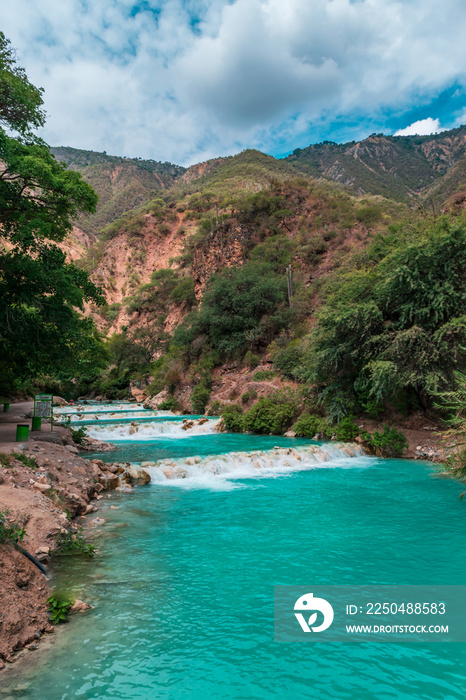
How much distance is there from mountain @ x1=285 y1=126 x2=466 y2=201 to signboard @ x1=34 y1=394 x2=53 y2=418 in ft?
201

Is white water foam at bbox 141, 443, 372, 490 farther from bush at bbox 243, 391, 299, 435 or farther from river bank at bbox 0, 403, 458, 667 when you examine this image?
bush at bbox 243, 391, 299, 435

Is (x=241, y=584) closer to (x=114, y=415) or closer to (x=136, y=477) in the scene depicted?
(x=136, y=477)

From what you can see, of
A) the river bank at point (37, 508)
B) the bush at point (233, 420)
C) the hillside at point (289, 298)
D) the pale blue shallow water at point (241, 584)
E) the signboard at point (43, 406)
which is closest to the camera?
the pale blue shallow water at point (241, 584)

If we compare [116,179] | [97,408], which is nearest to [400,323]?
[97,408]

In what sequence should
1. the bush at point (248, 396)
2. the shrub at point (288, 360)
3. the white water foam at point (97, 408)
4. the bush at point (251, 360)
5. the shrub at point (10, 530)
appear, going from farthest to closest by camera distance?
1. the white water foam at point (97, 408)
2. the bush at point (251, 360)
3. the shrub at point (288, 360)
4. the bush at point (248, 396)
5. the shrub at point (10, 530)

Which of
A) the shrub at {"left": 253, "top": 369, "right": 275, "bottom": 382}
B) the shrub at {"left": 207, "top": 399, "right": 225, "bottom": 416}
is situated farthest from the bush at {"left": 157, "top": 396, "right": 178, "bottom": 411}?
the shrub at {"left": 253, "top": 369, "right": 275, "bottom": 382}

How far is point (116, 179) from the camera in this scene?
108 m

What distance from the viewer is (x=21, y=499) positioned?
6988 millimetres

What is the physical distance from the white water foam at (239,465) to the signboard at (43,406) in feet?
14.9

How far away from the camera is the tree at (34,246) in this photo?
418 inches

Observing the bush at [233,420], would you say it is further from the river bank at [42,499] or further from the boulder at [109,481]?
the boulder at [109,481]

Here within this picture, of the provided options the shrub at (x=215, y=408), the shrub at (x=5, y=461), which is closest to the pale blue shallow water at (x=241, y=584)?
the shrub at (x=5, y=461)

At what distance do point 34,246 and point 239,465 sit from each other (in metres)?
8.87

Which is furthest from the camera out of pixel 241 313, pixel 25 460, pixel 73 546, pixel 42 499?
pixel 241 313
